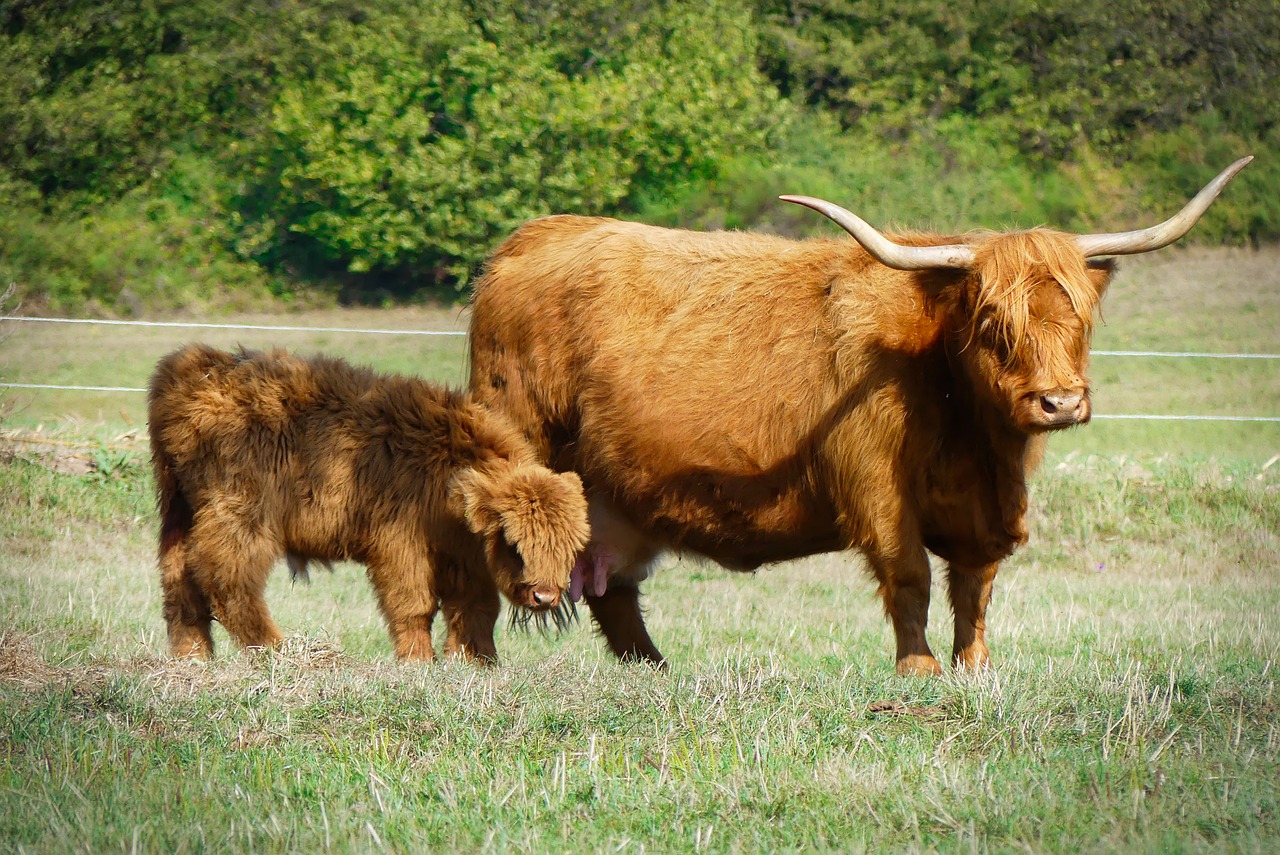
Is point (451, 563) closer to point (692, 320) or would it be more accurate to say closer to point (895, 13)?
point (692, 320)

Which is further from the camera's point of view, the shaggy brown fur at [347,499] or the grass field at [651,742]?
the shaggy brown fur at [347,499]

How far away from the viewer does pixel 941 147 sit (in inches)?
1244

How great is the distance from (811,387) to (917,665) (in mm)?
1327

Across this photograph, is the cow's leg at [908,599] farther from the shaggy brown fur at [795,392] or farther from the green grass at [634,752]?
the green grass at [634,752]

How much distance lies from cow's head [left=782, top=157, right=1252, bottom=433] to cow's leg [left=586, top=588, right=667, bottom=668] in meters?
2.71

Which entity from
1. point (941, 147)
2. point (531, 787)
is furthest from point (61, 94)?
point (531, 787)

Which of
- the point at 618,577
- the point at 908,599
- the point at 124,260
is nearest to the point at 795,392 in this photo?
the point at 908,599

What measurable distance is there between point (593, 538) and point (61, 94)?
26.4 metres

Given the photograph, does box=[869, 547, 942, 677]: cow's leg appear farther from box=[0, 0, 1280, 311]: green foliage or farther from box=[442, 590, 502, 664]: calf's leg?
box=[0, 0, 1280, 311]: green foliage

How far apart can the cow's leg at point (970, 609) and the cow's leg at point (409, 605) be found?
102 inches

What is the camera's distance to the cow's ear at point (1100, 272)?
6.11 meters

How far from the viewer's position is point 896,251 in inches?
233

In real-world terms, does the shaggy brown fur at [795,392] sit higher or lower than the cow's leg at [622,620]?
higher

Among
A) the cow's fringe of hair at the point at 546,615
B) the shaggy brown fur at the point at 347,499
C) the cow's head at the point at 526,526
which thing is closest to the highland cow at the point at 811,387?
the cow's fringe of hair at the point at 546,615
